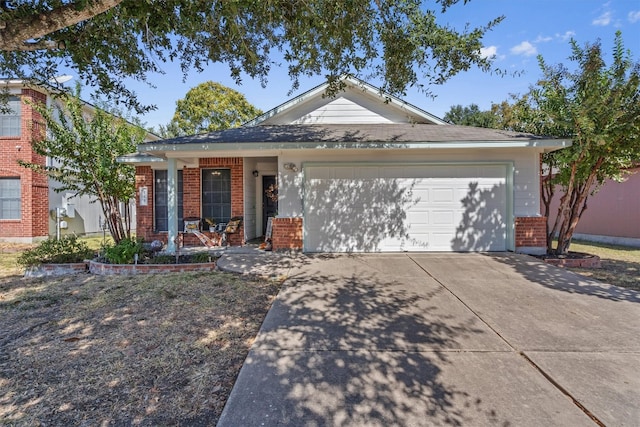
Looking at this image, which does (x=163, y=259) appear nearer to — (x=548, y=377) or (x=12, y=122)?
(x=548, y=377)

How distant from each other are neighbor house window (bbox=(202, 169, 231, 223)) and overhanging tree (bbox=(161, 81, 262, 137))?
16580 mm

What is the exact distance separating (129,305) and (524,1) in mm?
9388

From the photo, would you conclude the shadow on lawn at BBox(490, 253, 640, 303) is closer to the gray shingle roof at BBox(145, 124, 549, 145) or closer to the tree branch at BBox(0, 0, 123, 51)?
the gray shingle roof at BBox(145, 124, 549, 145)

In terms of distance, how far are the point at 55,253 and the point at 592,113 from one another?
12088 mm

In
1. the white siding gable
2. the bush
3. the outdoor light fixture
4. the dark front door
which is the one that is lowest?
the bush

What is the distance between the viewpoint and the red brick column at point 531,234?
8.38 meters

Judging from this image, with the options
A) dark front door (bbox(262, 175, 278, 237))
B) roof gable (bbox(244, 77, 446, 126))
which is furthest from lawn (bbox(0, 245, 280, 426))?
roof gable (bbox(244, 77, 446, 126))

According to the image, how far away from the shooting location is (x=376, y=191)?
862 centimetres

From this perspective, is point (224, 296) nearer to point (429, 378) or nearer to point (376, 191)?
point (429, 378)

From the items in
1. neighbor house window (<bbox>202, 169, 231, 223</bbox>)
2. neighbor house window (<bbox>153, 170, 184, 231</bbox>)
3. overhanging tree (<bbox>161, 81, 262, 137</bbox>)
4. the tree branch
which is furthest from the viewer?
overhanging tree (<bbox>161, 81, 262, 137</bbox>)

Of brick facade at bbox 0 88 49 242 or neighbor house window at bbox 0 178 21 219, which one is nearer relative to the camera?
brick facade at bbox 0 88 49 242

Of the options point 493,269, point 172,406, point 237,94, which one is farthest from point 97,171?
point 237,94

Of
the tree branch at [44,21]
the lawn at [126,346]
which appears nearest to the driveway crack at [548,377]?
the lawn at [126,346]

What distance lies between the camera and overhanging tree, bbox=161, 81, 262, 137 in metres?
25.6
